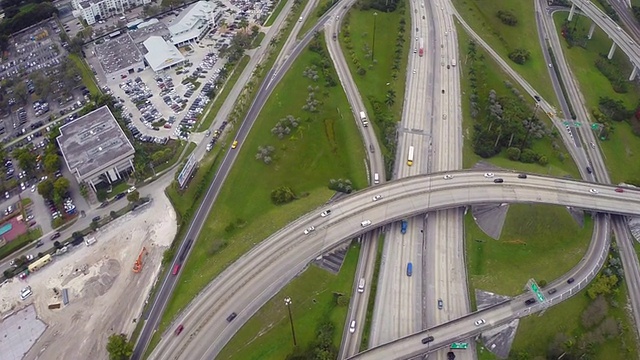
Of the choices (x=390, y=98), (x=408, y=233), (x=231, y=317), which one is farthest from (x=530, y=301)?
(x=390, y=98)

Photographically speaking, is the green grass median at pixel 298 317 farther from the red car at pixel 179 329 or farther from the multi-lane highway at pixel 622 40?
the multi-lane highway at pixel 622 40

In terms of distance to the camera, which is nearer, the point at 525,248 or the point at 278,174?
the point at 525,248

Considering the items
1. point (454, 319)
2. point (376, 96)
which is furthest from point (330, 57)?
point (454, 319)

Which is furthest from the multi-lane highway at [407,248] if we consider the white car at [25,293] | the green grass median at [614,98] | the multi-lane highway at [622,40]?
the white car at [25,293]

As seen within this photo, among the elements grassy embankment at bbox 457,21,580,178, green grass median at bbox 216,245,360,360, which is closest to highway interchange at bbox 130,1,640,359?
green grass median at bbox 216,245,360,360

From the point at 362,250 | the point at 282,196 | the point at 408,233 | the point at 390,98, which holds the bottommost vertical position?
the point at 362,250

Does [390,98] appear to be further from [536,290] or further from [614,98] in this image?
[614,98]

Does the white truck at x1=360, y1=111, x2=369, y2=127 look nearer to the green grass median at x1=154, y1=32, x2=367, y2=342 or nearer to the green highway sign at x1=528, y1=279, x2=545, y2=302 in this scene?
the green grass median at x1=154, y1=32, x2=367, y2=342

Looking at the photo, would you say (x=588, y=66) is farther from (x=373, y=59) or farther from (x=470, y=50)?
(x=373, y=59)
